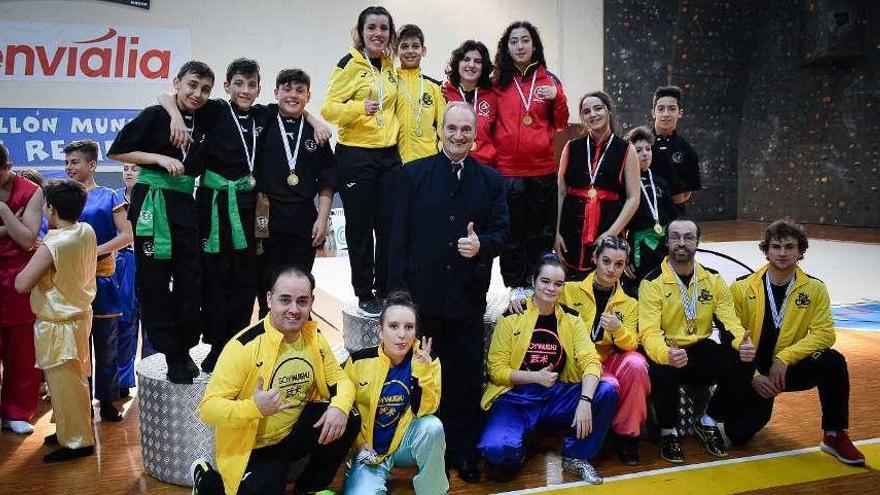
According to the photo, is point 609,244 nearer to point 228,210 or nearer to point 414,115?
point 414,115

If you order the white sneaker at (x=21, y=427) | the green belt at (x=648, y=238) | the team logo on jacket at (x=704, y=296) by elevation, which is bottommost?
the white sneaker at (x=21, y=427)

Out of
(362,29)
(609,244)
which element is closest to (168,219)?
(362,29)

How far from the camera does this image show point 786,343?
395 cm

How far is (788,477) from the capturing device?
3.47 m

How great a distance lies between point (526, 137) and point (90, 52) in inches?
328

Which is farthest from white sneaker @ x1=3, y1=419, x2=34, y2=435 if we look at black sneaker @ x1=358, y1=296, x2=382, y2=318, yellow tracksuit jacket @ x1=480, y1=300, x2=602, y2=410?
yellow tracksuit jacket @ x1=480, y1=300, x2=602, y2=410

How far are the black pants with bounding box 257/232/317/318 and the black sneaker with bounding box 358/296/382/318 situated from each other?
50 centimetres

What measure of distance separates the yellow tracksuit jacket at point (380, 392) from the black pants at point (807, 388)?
1664mm

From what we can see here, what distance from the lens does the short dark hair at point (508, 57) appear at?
4449 mm

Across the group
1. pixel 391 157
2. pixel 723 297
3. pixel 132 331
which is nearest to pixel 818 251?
pixel 723 297

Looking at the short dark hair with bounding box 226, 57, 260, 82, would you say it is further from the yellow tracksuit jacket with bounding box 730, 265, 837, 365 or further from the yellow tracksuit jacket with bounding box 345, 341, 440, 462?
the yellow tracksuit jacket with bounding box 730, 265, 837, 365

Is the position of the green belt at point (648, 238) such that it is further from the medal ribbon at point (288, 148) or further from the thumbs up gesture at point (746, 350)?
the medal ribbon at point (288, 148)

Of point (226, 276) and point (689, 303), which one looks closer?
point (226, 276)

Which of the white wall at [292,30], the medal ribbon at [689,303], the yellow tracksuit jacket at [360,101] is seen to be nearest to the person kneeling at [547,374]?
the medal ribbon at [689,303]
